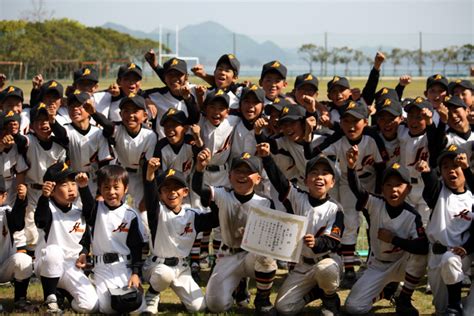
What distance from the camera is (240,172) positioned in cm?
613

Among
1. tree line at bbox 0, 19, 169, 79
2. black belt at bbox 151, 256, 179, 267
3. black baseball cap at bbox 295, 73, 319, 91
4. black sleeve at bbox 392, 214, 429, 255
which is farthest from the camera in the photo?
tree line at bbox 0, 19, 169, 79

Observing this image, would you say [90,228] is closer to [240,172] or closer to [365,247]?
[240,172]

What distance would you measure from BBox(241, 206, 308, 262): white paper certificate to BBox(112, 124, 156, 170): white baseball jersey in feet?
6.30

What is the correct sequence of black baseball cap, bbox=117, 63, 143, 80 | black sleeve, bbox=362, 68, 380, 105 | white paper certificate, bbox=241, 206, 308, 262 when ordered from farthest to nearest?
black sleeve, bbox=362, 68, 380, 105
black baseball cap, bbox=117, 63, 143, 80
white paper certificate, bbox=241, 206, 308, 262

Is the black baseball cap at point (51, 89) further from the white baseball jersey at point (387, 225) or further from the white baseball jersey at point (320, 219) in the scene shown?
the white baseball jersey at point (387, 225)

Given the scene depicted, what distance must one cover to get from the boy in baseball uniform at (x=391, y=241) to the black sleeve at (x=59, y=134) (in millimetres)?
3168

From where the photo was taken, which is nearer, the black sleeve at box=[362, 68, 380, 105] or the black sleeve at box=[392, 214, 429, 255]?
the black sleeve at box=[392, 214, 429, 255]

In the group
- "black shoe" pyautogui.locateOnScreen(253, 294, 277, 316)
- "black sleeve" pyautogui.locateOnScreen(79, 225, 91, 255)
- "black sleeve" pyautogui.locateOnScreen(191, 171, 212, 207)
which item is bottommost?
"black shoe" pyautogui.locateOnScreen(253, 294, 277, 316)

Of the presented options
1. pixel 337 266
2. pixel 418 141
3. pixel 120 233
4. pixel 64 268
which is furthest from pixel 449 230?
pixel 64 268

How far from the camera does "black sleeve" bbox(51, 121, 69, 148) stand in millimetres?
7270

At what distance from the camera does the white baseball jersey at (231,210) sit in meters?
6.23

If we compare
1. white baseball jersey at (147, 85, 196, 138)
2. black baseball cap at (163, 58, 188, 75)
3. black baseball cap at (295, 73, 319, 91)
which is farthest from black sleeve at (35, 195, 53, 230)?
black baseball cap at (295, 73, 319, 91)

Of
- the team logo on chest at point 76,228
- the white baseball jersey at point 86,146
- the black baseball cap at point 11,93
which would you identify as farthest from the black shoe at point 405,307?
the black baseball cap at point 11,93

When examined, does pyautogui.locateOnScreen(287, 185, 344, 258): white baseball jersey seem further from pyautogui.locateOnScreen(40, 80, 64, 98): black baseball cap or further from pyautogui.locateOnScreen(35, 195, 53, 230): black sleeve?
pyautogui.locateOnScreen(40, 80, 64, 98): black baseball cap
